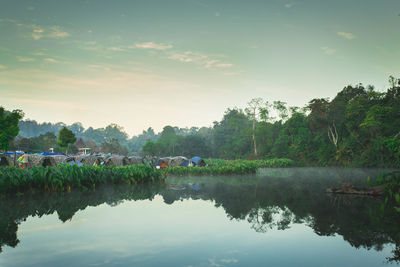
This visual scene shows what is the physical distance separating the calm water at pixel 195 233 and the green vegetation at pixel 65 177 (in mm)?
1384

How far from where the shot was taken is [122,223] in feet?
21.9

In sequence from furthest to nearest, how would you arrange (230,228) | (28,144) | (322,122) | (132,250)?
(28,144)
(322,122)
(230,228)
(132,250)

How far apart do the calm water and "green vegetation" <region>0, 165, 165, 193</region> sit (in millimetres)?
1384

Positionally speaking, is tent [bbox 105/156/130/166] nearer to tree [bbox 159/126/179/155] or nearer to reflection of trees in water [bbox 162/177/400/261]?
reflection of trees in water [bbox 162/177/400/261]

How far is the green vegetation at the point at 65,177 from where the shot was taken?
34.8 ft

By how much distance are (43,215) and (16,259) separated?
11.2 ft

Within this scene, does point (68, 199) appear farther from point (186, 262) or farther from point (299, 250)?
point (299, 250)

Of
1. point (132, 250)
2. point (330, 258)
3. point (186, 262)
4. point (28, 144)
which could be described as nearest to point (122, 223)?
point (132, 250)

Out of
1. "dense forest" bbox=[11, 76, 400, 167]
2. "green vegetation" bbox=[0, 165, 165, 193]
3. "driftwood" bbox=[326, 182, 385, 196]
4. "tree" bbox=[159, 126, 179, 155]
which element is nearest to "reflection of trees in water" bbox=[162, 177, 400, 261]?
"driftwood" bbox=[326, 182, 385, 196]

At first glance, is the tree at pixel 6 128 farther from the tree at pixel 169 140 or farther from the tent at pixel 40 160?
the tree at pixel 169 140

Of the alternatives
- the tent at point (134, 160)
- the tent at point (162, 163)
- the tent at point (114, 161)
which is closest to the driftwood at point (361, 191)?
the tent at point (162, 163)

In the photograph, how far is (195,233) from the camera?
19.3ft

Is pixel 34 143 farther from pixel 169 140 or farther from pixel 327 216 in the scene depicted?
pixel 327 216

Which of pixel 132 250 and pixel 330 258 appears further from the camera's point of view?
pixel 132 250
